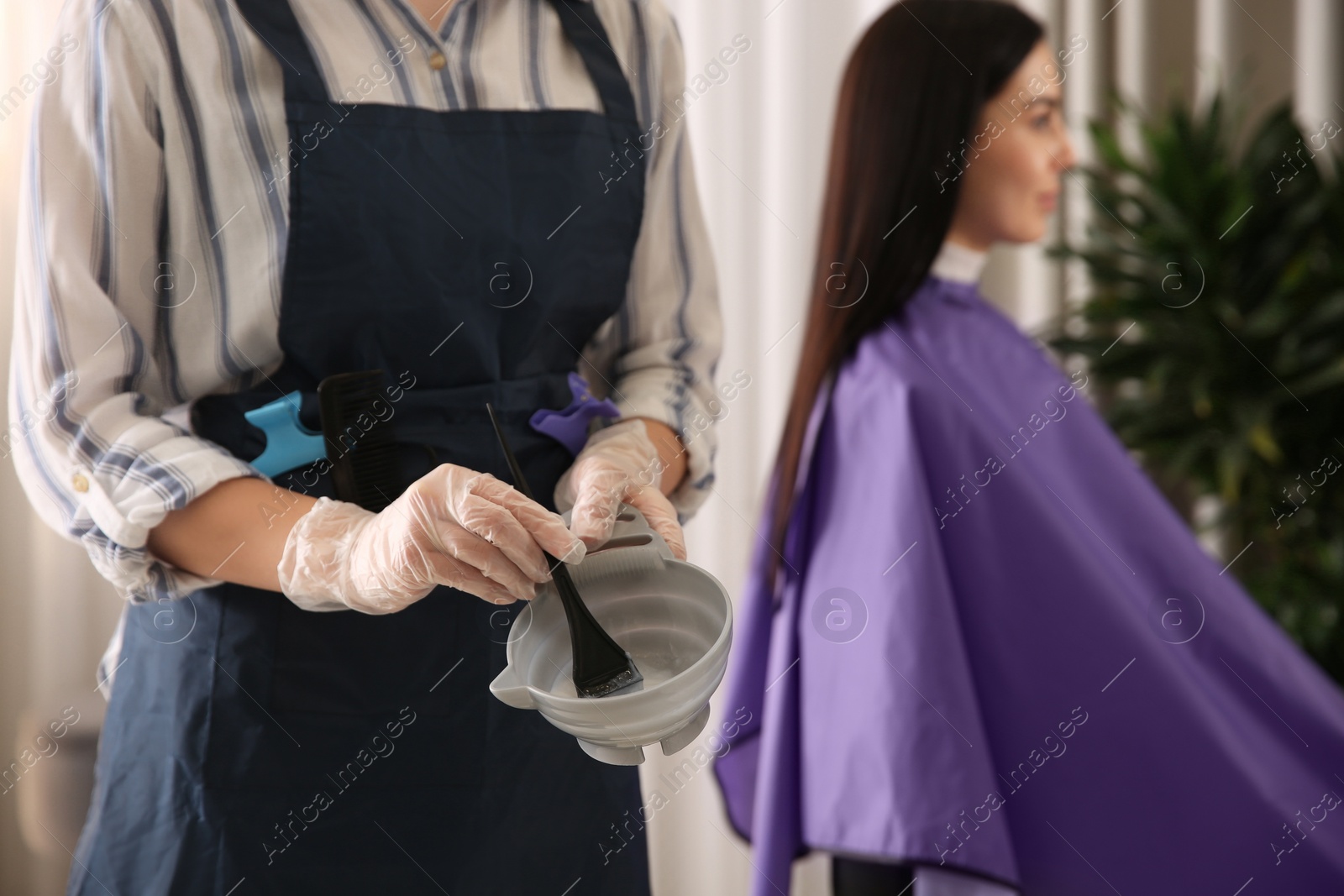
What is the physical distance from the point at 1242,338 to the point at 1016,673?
3.64ft

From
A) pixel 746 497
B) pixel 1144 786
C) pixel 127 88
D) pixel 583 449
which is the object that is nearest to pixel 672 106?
pixel 583 449

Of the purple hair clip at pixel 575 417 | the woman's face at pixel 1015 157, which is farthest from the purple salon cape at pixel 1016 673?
the purple hair clip at pixel 575 417

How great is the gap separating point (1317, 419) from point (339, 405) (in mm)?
1868

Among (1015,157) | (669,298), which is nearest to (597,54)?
(669,298)

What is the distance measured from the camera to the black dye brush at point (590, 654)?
1.85ft

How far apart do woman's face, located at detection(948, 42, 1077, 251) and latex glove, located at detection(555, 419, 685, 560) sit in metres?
0.71

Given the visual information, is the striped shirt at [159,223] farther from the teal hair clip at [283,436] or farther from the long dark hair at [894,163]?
the long dark hair at [894,163]

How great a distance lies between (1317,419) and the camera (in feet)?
6.08

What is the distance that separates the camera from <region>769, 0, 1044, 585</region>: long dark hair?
4.12 ft

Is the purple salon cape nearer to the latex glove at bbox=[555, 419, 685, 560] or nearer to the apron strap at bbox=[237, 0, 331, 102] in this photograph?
the latex glove at bbox=[555, 419, 685, 560]

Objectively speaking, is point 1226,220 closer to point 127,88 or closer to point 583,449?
point 583,449

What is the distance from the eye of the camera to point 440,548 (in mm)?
560

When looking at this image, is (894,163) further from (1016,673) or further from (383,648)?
(383,648)

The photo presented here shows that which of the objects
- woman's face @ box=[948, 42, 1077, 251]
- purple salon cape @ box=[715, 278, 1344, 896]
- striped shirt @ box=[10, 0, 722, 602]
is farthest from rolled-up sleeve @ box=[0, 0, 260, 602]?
woman's face @ box=[948, 42, 1077, 251]
